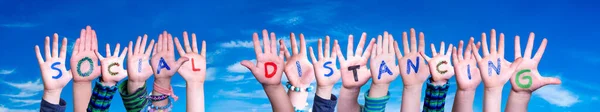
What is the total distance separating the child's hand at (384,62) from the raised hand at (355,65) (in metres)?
0.11

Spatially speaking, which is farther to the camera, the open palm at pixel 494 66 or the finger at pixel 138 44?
the finger at pixel 138 44

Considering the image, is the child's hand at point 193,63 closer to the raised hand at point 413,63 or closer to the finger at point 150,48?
the finger at point 150,48

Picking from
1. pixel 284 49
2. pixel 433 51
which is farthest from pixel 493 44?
pixel 284 49

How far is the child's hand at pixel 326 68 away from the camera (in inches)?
353

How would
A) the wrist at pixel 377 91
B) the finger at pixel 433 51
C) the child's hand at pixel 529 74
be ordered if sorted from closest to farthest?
1. the wrist at pixel 377 91
2. the child's hand at pixel 529 74
3. the finger at pixel 433 51

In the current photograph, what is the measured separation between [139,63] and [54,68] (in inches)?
45.2

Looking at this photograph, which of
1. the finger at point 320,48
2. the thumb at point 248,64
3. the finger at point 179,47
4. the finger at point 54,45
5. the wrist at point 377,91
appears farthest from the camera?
the finger at point 54,45

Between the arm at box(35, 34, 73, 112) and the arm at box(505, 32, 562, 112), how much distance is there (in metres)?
5.40

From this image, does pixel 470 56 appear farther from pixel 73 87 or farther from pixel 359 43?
pixel 73 87

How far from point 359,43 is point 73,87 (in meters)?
3.58

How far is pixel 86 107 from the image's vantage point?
31.5ft

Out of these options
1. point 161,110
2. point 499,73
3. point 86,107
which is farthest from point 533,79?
point 86,107

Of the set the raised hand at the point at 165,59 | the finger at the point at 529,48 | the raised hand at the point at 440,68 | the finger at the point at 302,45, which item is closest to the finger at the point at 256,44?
the finger at the point at 302,45

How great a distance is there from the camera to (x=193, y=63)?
9.10 metres
